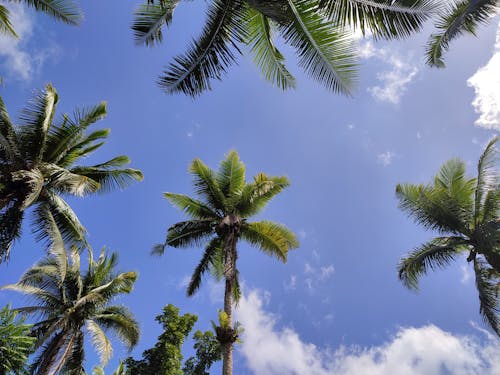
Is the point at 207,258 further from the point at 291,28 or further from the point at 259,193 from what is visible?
the point at 291,28

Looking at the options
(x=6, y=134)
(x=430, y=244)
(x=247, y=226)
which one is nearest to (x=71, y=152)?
(x=6, y=134)

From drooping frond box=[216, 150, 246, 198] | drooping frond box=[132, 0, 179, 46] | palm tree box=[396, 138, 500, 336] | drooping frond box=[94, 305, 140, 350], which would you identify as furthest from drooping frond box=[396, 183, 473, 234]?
drooping frond box=[94, 305, 140, 350]

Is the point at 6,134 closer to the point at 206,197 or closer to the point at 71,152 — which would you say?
the point at 71,152

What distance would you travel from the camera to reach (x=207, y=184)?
17312 millimetres

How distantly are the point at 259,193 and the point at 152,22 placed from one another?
10.0 metres

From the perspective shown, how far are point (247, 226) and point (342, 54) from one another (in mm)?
10924

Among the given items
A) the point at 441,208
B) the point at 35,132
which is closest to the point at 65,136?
the point at 35,132

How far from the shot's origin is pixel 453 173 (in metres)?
16.0

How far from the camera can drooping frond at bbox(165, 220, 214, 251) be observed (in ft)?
55.7

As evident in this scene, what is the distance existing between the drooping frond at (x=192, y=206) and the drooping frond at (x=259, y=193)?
144 centimetres

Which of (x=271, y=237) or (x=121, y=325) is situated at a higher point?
(x=271, y=237)

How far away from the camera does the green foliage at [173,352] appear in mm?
19609

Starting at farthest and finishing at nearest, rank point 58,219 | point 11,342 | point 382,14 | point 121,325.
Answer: point 121,325
point 58,219
point 11,342
point 382,14

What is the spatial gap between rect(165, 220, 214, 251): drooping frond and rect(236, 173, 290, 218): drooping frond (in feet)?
5.73
